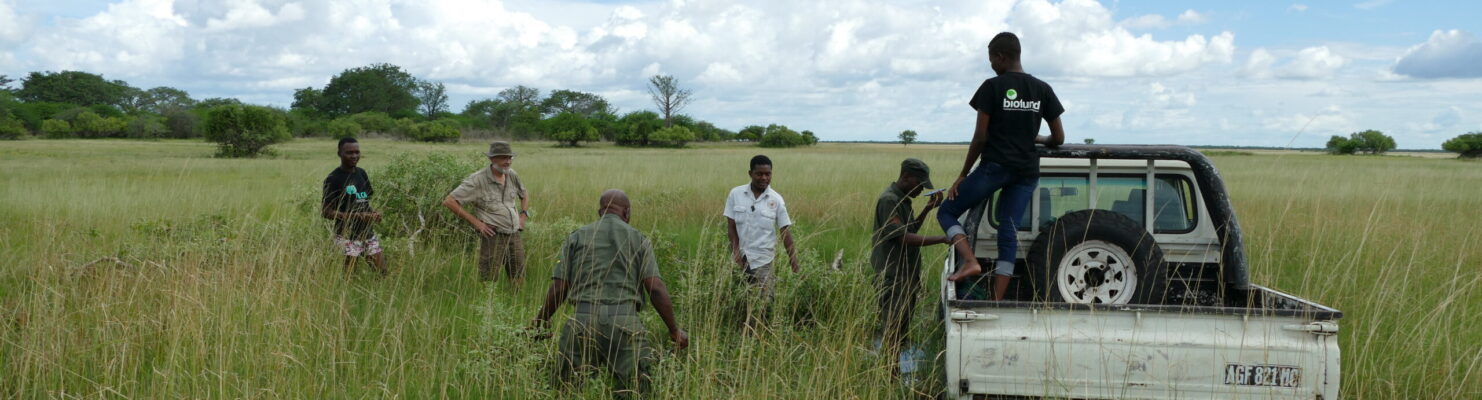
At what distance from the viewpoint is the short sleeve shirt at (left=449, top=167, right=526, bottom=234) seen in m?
7.37

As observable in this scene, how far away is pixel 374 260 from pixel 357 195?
632mm

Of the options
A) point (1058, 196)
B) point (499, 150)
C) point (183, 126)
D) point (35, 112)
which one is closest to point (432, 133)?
point (183, 126)

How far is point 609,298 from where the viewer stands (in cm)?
448

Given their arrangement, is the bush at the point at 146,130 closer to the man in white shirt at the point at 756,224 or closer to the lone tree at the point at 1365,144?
the man in white shirt at the point at 756,224

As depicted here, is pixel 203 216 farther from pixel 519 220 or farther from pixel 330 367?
pixel 330 367

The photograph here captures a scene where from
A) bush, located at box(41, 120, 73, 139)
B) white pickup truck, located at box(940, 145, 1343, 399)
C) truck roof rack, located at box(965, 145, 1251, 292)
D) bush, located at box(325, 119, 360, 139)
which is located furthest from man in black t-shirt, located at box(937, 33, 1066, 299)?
bush, located at box(41, 120, 73, 139)

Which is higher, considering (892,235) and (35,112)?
(35,112)

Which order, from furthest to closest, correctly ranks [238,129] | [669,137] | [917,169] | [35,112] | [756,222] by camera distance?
[35,112] → [669,137] → [238,129] → [756,222] → [917,169]

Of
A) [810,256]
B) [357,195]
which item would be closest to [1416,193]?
[810,256]

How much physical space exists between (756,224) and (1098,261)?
2.29 meters

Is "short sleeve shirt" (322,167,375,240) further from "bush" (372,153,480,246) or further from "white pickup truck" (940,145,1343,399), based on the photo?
"white pickup truck" (940,145,1343,399)

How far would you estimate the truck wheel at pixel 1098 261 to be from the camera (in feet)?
15.7

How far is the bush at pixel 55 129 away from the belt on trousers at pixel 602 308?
73.9 metres

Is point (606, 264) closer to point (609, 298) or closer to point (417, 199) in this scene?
point (609, 298)
